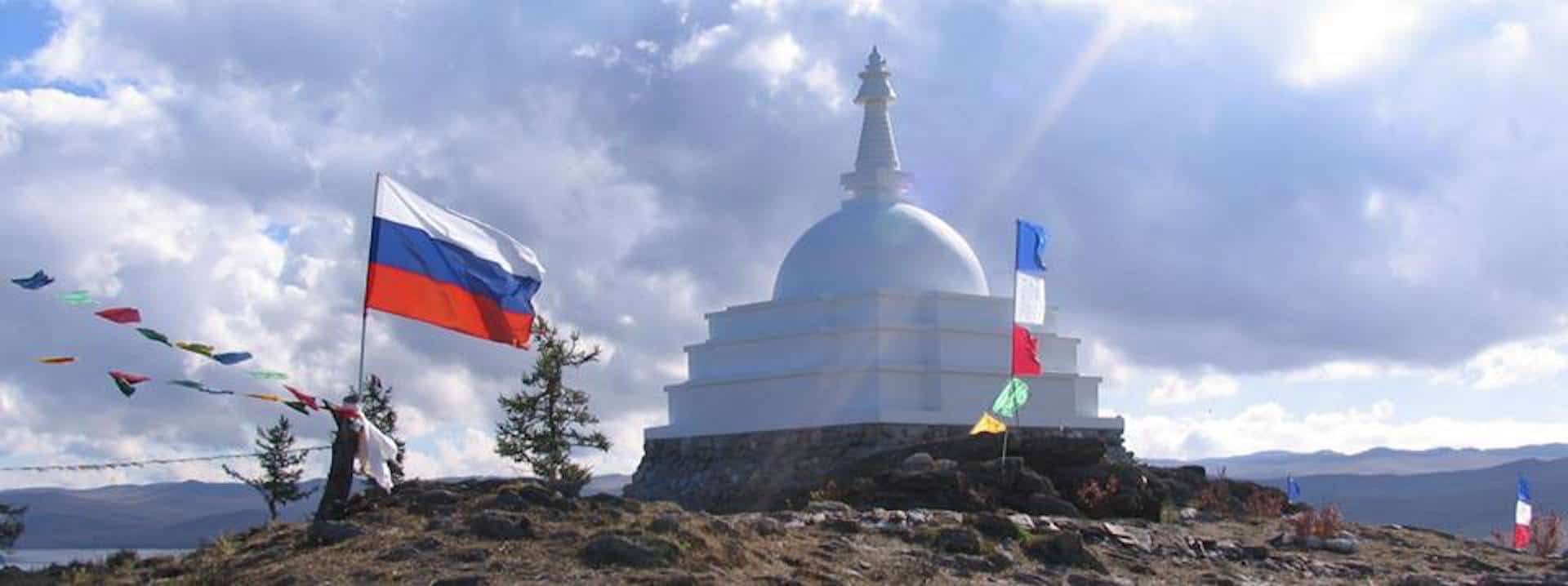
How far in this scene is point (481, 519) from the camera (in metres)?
16.2

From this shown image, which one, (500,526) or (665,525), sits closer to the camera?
(500,526)

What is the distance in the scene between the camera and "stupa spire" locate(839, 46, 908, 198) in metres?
41.3

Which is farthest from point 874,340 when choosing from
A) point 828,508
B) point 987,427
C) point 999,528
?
point 999,528

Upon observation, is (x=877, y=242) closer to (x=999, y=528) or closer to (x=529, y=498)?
(x=999, y=528)

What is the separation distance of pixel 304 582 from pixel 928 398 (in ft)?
80.0

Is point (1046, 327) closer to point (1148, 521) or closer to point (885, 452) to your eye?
point (885, 452)

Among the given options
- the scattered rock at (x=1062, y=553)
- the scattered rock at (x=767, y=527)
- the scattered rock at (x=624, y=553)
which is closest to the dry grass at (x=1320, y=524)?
the scattered rock at (x=1062, y=553)

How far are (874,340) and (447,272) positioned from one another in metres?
20.6

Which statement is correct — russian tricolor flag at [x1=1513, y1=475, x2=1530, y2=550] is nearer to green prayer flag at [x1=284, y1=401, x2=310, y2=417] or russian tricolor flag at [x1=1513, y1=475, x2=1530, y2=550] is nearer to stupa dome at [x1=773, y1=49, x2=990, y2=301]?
stupa dome at [x1=773, y1=49, x2=990, y2=301]

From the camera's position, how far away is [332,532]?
16.2 metres

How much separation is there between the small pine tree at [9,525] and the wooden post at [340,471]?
25.2 meters

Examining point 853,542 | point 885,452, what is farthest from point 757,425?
point 853,542

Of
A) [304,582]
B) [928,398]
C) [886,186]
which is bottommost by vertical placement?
[304,582]

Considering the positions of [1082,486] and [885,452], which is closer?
[1082,486]
